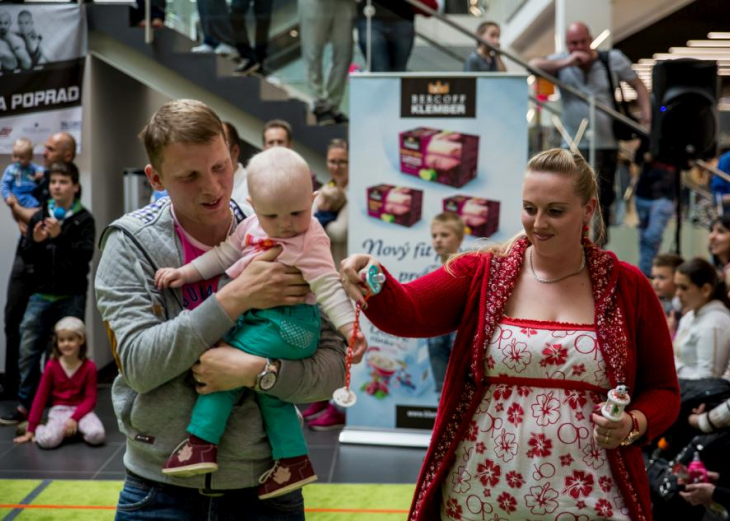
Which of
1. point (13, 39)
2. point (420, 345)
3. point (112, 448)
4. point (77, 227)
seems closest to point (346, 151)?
point (420, 345)

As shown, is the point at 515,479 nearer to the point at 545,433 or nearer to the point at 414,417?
the point at 545,433

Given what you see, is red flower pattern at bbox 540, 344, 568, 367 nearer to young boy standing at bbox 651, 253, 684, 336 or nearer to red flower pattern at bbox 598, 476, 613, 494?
red flower pattern at bbox 598, 476, 613, 494

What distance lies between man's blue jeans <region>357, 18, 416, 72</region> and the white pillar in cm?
504

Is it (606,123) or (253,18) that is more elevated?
(253,18)

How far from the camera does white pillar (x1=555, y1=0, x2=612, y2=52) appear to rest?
11.6 m

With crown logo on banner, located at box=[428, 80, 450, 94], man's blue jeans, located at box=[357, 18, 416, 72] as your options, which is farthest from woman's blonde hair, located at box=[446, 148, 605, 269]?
man's blue jeans, located at box=[357, 18, 416, 72]

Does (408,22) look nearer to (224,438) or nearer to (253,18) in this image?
(253,18)

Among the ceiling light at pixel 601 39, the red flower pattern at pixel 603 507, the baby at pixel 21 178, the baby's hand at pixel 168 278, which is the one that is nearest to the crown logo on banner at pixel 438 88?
the baby at pixel 21 178

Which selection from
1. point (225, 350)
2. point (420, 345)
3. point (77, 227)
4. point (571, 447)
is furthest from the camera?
point (77, 227)

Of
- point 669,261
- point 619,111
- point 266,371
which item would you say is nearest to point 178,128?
point 266,371

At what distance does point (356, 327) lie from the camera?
6.29ft

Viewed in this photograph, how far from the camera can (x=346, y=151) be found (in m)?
6.33

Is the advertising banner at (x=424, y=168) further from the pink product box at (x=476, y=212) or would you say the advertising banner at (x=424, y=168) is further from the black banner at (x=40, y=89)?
the black banner at (x=40, y=89)

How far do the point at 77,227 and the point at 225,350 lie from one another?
4.84 m
